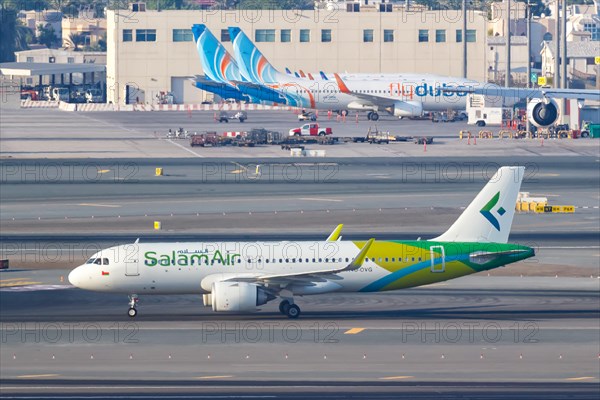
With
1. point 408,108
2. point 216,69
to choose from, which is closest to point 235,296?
point 408,108

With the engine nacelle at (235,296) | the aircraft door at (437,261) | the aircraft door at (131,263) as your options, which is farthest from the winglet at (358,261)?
the aircraft door at (131,263)

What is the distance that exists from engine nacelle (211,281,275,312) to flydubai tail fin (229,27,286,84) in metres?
97.1

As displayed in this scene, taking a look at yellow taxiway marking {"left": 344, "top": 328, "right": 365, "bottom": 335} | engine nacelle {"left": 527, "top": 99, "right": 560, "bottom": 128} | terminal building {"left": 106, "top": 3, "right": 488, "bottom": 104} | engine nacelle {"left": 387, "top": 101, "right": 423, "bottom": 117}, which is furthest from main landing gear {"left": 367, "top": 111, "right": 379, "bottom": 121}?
yellow taxiway marking {"left": 344, "top": 328, "right": 365, "bottom": 335}

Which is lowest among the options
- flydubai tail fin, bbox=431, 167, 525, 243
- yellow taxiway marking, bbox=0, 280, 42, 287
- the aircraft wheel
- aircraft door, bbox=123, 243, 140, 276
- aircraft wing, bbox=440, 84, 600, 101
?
the aircraft wheel

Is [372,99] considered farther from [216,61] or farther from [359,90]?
[216,61]

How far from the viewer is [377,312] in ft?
164

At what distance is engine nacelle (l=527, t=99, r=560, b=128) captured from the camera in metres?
89.4

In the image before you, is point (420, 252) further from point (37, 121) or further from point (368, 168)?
point (37, 121)

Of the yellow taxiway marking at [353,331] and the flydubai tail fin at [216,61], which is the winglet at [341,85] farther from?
the yellow taxiway marking at [353,331]

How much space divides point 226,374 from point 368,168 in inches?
2397

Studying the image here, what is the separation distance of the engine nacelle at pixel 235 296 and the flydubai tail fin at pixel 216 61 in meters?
99.3

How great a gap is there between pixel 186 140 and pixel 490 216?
249 ft

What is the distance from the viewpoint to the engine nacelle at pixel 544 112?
89.4 m

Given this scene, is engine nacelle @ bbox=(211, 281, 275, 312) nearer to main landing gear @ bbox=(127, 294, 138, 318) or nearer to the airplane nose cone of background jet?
main landing gear @ bbox=(127, 294, 138, 318)
